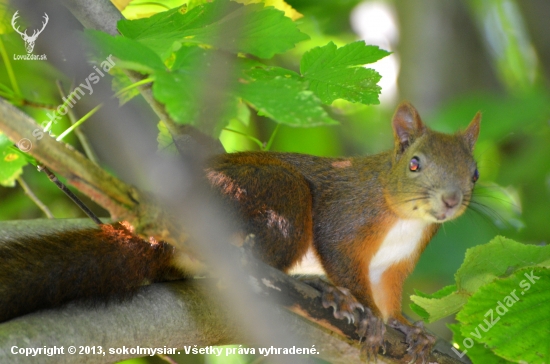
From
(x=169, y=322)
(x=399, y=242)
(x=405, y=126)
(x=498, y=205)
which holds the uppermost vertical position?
(x=405, y=126)

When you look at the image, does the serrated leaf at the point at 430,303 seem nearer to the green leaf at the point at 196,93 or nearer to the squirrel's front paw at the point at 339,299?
the squirrel's front paw at the point at 339,299

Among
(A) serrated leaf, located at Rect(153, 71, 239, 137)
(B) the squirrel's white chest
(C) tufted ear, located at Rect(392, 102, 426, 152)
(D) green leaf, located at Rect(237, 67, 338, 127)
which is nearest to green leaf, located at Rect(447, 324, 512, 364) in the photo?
(B) the squirrel's white chest

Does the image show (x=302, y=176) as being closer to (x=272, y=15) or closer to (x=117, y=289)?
(x=117, y=289)

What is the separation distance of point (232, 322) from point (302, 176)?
0.74 meters

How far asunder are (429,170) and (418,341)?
0.53 meters

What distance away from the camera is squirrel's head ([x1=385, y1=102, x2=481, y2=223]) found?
194 centimetres

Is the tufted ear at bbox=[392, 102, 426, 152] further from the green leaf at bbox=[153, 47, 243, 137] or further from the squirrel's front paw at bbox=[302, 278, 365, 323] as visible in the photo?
the green leaf at bbox=[153, 47, 243, 137]

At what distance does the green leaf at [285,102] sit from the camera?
79cm

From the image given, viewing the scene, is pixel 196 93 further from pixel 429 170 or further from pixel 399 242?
pixel 399 242

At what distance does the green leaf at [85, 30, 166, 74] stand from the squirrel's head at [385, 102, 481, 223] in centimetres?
124

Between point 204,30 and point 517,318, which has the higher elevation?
point 204,30

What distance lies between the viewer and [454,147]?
2.08m

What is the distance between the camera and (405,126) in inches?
86.1

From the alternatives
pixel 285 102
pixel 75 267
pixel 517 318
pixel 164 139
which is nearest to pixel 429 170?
pixel 517 318
